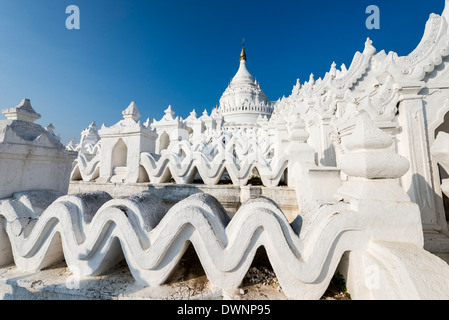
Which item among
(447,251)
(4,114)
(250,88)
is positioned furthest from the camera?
(250,88)

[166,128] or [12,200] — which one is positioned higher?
[166,128]

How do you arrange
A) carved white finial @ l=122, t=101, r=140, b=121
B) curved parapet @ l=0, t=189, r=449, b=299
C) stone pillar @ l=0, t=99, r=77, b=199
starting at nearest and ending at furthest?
curved parapet @ l=0, t=189, r=449, b=299, stone pillar @ l=0, t=99, r=77, b=199, carved white finial @ l=122, t=101, r=140, b=121

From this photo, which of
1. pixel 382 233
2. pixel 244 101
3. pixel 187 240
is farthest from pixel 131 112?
pixel 244 101

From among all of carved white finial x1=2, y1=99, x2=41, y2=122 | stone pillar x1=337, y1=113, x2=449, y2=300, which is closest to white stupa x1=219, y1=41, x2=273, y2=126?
carved white finial x1=2, y1=99, x2=41, y2=122

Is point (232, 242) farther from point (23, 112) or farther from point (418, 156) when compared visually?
point (418, 156)

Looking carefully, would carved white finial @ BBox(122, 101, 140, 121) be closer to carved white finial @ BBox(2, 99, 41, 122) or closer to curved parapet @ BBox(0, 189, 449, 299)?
carved white finial @ BBox(2, 99, 41, 122)

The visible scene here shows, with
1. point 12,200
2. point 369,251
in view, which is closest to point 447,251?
point 369,251

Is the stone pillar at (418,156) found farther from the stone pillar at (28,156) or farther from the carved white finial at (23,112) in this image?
the carved white finial at (23,112)

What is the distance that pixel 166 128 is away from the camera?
495 inches

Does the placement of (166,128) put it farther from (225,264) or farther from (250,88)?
(250,88)

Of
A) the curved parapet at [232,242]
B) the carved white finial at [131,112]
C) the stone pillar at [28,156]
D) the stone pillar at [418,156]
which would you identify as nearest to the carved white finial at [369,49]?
the stone pillar at [418,156]

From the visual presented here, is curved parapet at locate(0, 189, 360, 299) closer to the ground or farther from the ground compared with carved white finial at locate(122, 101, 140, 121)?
closer to the ground

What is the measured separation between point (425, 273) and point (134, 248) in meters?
2.40
